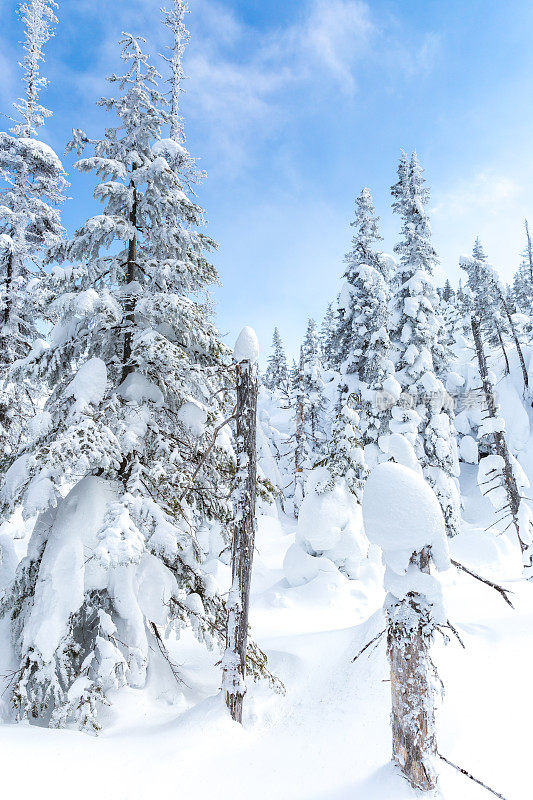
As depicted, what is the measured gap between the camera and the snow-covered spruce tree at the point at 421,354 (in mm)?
19000

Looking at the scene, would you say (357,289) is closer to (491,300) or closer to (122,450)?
(122,450)

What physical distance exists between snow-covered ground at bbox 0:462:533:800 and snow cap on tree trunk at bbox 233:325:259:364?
17.3ft

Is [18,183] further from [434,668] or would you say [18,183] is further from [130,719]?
[434,668]

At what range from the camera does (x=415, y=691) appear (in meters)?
4.78

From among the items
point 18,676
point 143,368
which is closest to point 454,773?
point 18,676

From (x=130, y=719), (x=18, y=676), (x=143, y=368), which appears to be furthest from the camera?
(x=143, y=368)

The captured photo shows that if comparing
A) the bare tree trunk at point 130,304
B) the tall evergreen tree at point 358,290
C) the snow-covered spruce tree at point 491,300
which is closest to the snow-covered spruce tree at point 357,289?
the tall evergreen tree at point 358,290

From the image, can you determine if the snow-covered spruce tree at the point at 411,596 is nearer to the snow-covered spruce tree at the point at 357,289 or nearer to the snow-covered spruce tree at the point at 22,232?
the snow-covered spruce tree at the point at 22,232

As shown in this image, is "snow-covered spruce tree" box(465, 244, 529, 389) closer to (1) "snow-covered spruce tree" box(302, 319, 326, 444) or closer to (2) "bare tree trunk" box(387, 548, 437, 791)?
(1) "snow-covered spruce tree" box(302, 319, 326, 444)

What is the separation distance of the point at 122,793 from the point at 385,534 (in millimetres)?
3878

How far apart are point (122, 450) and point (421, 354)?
16.3m

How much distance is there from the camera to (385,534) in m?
4.74

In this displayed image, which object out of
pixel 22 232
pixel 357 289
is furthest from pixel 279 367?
pixel 22 232

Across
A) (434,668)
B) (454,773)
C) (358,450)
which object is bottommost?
(454,773)
